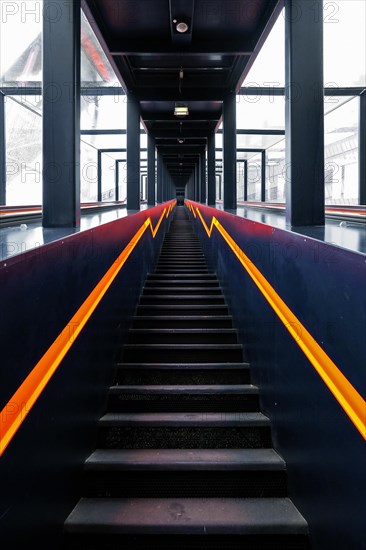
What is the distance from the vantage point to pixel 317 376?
187cm

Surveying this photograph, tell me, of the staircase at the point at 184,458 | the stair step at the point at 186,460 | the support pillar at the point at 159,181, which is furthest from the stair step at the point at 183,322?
the support pillar at the point at 159,181

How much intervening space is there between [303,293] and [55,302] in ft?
3.56

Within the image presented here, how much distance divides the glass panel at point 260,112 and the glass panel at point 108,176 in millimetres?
9113

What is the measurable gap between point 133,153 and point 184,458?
28.2 ft

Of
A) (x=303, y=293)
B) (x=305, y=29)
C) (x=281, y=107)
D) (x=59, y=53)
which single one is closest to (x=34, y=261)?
(x=303, y=293)

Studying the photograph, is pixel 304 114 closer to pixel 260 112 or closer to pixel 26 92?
pixel 26 92

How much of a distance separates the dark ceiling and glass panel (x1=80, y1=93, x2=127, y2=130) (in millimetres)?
1233

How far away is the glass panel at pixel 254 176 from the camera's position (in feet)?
73.3

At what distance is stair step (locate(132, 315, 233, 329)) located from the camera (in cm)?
429

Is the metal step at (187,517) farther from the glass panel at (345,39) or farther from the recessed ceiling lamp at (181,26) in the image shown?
the recessed ceiling lamp at (181,26)

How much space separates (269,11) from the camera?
5672 mm

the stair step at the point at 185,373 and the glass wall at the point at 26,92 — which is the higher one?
the glass wall at the point at 26,92

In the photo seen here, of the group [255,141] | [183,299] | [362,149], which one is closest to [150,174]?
[255,141]

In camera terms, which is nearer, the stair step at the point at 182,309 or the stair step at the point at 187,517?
the stair step at the point at 187,517
